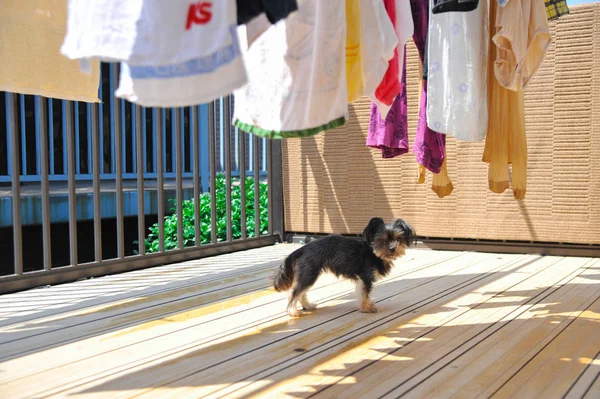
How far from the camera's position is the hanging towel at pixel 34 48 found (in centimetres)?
194

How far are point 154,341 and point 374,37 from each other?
4.28ft

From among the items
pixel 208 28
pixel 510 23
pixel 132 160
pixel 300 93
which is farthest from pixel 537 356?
pixel 132 160

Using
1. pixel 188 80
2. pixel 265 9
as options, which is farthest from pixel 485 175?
pixel 188 80

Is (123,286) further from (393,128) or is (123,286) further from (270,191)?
(270,191)

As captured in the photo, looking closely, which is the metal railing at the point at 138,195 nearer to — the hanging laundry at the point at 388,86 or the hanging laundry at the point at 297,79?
the hanging laundry at the point at 297,79

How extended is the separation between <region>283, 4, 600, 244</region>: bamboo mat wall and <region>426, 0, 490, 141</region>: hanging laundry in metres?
1.60

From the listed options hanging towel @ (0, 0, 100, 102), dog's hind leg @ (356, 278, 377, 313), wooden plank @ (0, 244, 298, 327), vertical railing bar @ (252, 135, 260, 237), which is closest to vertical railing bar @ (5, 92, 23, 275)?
wooden plank @ (0, 244, 298, 327)

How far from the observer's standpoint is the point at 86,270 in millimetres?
3242

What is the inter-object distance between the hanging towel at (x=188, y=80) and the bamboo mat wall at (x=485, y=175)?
3134 mm

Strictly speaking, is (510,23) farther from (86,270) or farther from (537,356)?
(86,270)

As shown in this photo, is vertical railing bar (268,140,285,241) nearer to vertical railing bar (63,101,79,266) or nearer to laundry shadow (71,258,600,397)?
vertical railing bar (63,101,79,266)

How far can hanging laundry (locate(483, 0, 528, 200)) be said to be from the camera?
2672 millimetres

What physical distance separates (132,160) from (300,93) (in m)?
7.88

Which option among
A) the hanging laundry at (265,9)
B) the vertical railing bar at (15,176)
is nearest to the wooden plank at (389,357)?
the hanging laundry at (265,9)
